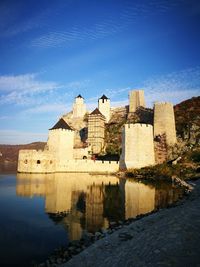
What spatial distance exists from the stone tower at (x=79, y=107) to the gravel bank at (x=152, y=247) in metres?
49.8

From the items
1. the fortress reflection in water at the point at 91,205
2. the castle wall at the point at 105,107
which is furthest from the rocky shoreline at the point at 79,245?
the castle wall at the point at 105,107

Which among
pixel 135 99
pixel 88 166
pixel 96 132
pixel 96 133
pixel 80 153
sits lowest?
pixel 88 166

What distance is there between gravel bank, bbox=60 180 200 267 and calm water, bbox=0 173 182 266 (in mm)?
1873

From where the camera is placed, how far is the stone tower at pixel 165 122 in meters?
42.0

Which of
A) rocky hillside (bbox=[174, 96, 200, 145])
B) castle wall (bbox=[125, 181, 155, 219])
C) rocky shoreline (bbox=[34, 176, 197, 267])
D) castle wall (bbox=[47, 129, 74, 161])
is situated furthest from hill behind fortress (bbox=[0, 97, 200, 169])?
rocky shoreline (bbox=[34, 176, 197, 267])

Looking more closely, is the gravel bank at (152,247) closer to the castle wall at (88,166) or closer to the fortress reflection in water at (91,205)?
the fortress reflection in water at (91,205)

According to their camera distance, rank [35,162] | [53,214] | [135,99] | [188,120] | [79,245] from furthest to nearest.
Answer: [135,99], [188,120], [35,162], [53,214], [79,245]

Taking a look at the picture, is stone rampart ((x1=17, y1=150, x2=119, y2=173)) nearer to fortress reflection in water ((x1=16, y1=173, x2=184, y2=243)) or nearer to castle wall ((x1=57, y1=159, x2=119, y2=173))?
castle wall ((x1=57, y1=159, x2=119, y2=173))

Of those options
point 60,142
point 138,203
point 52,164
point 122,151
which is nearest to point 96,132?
point 60,142

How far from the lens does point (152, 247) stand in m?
7.07

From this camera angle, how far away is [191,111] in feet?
155

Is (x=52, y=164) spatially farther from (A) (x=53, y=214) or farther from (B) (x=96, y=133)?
(A) (x=53, y=214)

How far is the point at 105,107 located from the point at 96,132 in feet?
27.9

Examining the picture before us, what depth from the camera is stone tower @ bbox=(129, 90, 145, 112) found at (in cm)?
5204
